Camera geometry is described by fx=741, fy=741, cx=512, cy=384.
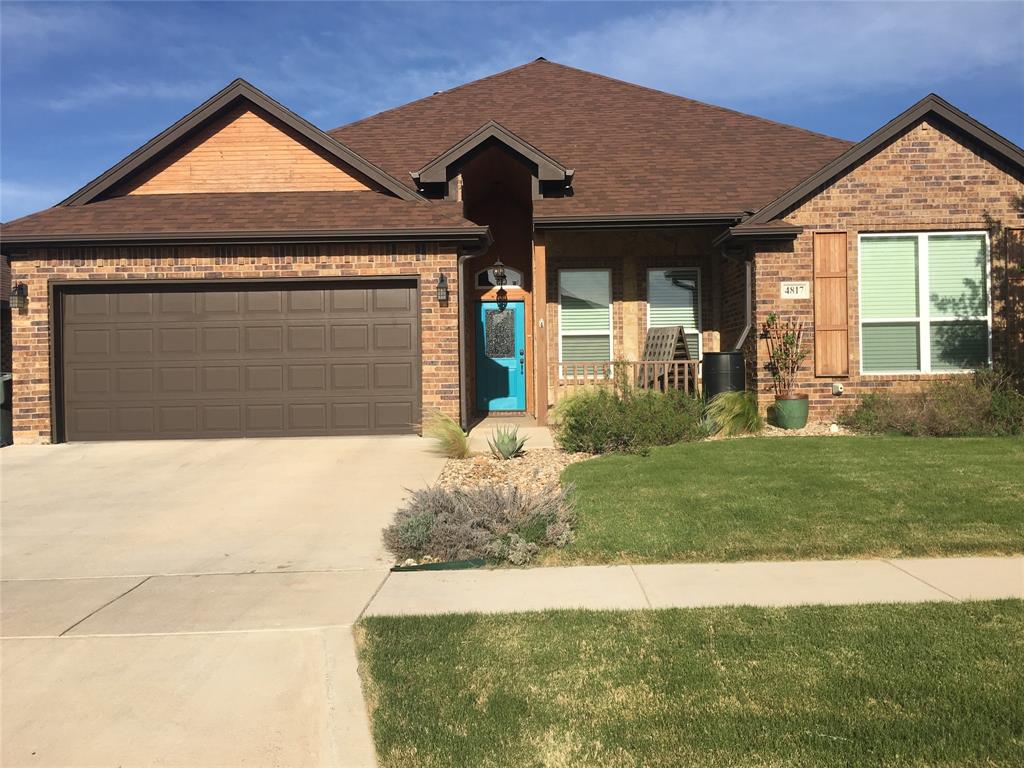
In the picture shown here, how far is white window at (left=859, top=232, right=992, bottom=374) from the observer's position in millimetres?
11867

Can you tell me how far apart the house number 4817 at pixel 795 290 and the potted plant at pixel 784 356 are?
0.39m

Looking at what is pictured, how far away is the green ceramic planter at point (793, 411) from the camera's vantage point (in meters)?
11.3

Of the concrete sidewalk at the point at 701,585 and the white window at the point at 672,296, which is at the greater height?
the white window at the point at 672,296

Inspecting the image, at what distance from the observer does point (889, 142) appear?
466 inches

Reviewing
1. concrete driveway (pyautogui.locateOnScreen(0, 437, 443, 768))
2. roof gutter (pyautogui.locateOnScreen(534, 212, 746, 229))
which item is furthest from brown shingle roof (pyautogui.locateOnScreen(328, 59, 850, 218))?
concrete driveway (pyautogui.locateOnScreen(0, 437, 443, 768))

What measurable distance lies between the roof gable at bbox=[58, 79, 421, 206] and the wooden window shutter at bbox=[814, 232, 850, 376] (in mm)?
6721

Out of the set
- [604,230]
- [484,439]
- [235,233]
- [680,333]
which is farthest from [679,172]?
[235,233]

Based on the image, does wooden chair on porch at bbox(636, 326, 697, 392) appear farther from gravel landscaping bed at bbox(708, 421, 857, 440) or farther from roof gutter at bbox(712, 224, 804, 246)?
roof gutter at bbox(712, 224, 804, 246)

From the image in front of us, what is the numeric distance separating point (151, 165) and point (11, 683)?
11.2 m

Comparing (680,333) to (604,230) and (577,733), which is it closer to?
(604,230)

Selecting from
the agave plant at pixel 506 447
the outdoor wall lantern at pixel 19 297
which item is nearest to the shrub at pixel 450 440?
the agave plant at pixel 506 447

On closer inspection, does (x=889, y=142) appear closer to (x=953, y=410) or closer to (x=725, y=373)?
(x=953, y=410)

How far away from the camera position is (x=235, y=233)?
11.4m

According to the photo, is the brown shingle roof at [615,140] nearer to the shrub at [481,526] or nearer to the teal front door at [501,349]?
the teal front door at [501,349]
